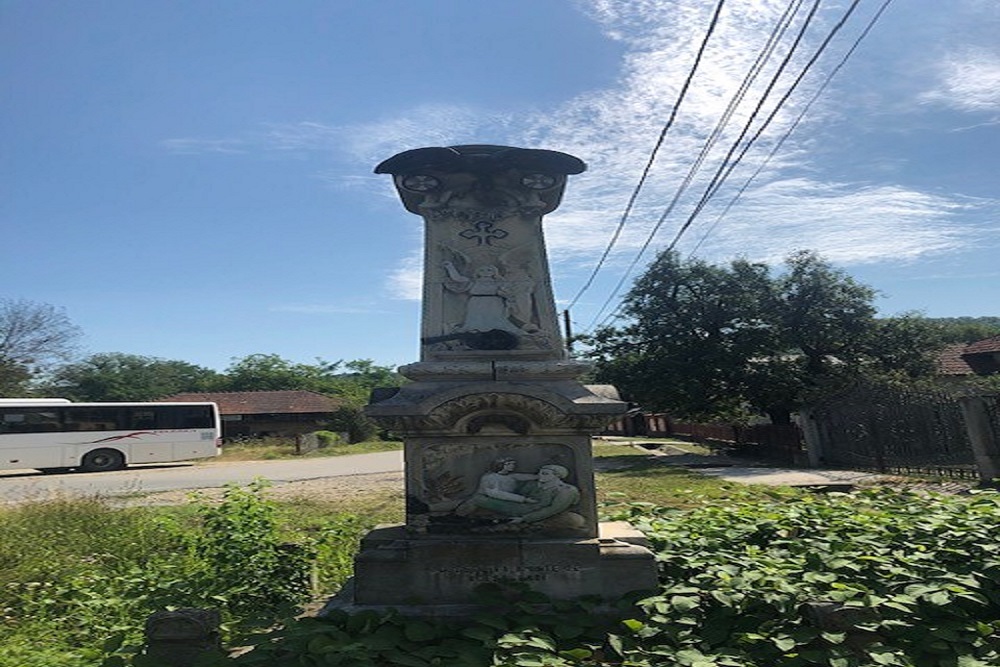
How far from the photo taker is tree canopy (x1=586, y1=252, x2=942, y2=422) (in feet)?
56.7

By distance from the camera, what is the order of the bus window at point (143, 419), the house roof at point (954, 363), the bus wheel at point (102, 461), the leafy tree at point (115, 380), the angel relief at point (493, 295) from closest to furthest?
the angel relief at point (493, 295), the bus wheel at point (102, 461), the bus window at point (143, 419), the house roof at point (954, 363), the leafy tree at point (115, 380)

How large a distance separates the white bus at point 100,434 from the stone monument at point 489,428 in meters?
20.8

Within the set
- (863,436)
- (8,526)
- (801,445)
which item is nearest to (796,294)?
(801,445)

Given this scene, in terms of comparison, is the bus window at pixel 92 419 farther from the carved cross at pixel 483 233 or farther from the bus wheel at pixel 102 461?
the carved cross at pixel 483 233

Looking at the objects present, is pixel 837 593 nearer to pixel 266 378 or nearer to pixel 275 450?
Result: pixel 275 450

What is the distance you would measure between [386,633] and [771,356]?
55.5ft

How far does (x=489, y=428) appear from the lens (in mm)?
3896

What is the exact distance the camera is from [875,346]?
1748cm

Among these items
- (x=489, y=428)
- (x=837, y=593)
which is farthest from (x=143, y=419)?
(x=837, y=593)

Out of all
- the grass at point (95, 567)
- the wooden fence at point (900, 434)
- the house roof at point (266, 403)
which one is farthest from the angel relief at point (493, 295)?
the house roof at point (266, 403)

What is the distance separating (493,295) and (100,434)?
21324 millimetres

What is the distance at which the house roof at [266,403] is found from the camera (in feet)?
126

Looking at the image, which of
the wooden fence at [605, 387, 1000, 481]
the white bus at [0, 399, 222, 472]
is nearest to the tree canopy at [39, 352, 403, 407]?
the white bus at [0, 399, 222, 472]

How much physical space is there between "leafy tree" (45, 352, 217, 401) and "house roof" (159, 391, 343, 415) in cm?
905
